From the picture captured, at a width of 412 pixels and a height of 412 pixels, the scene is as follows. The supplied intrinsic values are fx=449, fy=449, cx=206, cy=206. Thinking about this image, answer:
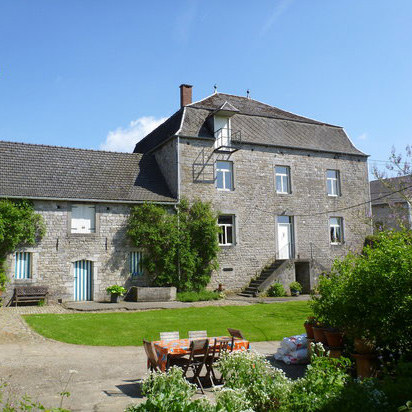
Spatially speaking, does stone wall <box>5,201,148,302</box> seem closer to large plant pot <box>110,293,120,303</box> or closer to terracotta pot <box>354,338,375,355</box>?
large plant pot <box>110,293,120,303</box>

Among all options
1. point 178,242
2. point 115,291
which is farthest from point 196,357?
point 178,242

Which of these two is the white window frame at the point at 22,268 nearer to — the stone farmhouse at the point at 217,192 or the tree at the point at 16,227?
the stone farmhouse at the point at 217,192

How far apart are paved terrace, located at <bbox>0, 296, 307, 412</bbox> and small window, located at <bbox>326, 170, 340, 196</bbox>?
1515 cm

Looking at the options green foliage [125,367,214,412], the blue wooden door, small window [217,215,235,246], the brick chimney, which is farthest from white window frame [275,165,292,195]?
green foliage [125,367,214,412]

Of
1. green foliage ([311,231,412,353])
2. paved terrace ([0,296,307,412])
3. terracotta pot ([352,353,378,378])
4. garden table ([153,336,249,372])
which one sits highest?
green foliage ([311,231,412,353])

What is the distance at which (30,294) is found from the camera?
16.6 m

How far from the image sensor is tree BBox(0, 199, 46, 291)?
53.9 feet

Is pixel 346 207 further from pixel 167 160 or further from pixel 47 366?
pixel 47 366

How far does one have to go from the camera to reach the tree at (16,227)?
16.4 metres

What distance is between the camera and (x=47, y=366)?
8180 millimetres

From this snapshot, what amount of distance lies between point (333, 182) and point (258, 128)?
5231 millimetres

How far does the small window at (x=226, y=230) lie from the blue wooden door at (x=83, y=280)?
20.0ft

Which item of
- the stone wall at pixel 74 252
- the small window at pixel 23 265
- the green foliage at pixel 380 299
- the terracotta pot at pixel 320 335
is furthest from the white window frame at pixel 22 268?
the green foliage at pixel 380 299

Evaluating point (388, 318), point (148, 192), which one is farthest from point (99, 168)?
point (388, 318)
